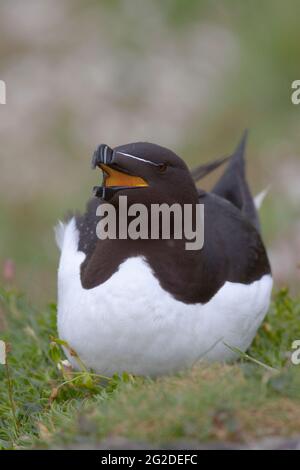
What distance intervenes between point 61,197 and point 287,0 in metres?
3.71

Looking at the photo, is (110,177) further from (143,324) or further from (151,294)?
(143,324)

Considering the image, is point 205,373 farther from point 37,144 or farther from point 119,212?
point 37,144

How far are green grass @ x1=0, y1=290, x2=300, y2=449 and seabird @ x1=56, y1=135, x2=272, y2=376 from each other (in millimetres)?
176

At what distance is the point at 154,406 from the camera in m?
4.59

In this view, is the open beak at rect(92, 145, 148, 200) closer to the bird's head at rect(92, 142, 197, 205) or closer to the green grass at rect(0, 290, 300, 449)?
the bird's head at rect(92, 142, 197, 205)

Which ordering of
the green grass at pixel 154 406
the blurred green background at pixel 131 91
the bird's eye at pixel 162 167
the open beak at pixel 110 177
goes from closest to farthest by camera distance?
the green grass at pixel 154 406
the open beak at pixel 110 177
the bird's eye at pixel 162 167
the blurred green background at pixel 131 91

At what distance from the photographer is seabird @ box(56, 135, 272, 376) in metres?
5.29

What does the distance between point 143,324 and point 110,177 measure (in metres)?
0.75

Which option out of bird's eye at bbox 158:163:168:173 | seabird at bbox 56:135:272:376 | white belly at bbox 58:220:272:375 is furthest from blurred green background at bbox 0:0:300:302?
bird's eye at bbox 158:163:168:173

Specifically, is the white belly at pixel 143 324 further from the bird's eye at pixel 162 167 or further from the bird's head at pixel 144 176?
the bird's eye at pixel 162 167

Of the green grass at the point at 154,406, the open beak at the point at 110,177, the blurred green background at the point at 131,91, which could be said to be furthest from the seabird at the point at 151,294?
the blurred green background at the point at 131,91

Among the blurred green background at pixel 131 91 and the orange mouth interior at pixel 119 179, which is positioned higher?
the blurred green background at pixel 131 91

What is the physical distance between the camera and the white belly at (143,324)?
5289mm

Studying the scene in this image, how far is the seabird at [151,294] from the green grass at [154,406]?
0.58 feet
